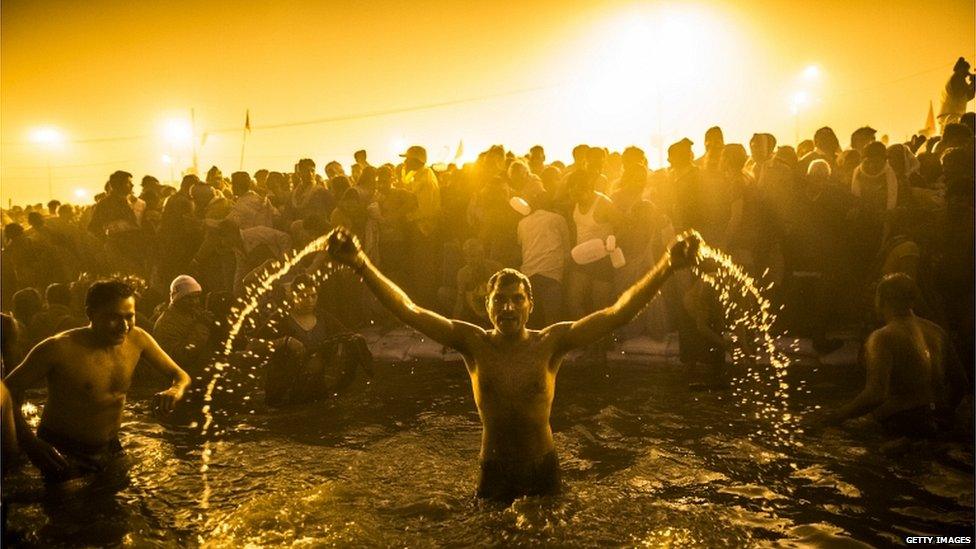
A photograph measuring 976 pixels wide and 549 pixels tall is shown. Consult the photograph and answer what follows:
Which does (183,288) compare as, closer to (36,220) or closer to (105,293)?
(105,293)

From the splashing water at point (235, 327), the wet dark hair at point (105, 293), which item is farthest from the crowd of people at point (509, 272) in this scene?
the splashing water at point (235, 327)

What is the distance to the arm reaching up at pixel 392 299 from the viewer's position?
4586 mm

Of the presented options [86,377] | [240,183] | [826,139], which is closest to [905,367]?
[826,139]

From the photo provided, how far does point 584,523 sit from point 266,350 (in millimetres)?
5078

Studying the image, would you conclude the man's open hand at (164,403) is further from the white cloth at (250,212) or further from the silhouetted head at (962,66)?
the silhouetted head at (962,66)

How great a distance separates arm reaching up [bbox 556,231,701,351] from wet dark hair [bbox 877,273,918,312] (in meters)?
2.59

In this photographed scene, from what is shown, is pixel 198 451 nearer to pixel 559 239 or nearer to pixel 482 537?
pixel 482 537

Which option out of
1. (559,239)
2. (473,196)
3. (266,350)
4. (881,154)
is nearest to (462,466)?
(266,350)

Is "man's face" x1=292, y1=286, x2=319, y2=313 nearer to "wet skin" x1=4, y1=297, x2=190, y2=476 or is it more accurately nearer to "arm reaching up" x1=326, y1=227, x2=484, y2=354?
"wet skin" x1=4, y1=297, x2=190, y2=476

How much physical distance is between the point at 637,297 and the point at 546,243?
4.81m

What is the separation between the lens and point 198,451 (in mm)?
6773

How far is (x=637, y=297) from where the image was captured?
4.71 meters

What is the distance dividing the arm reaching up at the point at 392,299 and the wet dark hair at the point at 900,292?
3.87 metres

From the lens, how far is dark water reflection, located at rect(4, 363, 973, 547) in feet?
15.8
